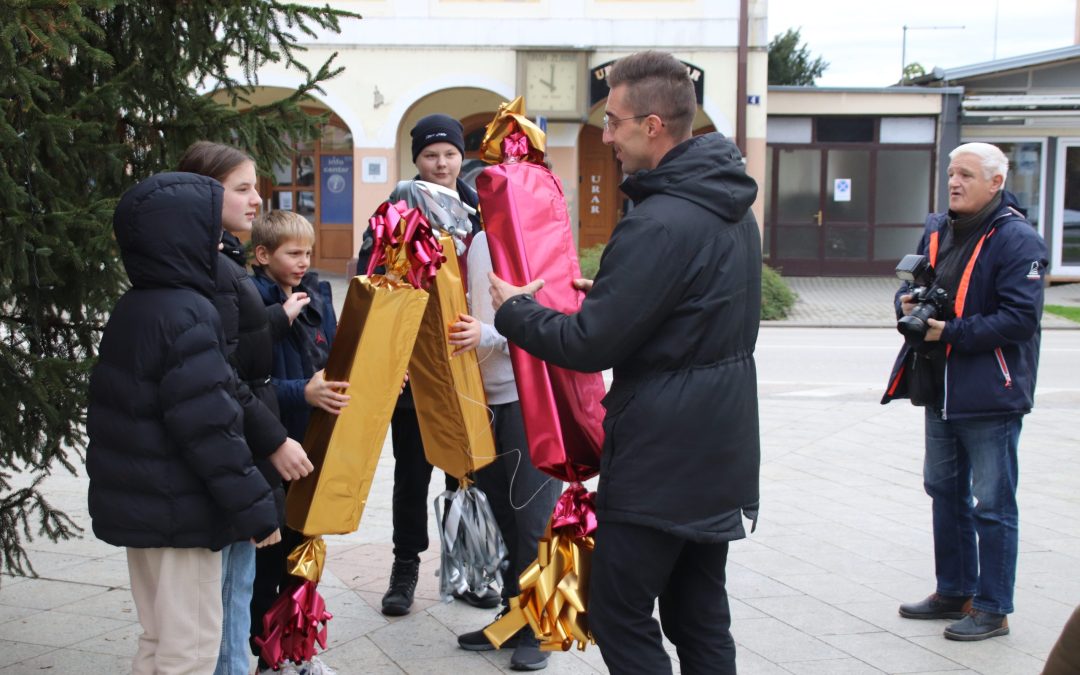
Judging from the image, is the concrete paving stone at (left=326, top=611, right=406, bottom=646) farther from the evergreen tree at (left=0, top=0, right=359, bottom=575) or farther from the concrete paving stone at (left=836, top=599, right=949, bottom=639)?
the concrete paving stone at (left=836, top=599, right=949, bottom=639)

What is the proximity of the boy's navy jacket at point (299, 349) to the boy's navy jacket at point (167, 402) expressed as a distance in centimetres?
86

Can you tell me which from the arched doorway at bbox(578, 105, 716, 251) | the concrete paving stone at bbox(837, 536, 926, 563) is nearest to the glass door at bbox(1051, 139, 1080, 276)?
the arched doorway at bbox(578, 105, 716, 251)

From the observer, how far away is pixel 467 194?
15.4 feet

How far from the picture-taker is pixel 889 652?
179 inches

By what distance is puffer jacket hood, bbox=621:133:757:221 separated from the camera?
3082mm

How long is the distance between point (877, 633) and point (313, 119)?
3.09 meters

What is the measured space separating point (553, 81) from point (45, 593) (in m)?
18.6

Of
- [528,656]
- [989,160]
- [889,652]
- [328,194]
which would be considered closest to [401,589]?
[528,656]

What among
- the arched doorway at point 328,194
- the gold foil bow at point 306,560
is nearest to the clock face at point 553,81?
the arched doorway at point 328,194

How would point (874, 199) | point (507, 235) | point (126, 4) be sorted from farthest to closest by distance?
point (874, 199) → point (126, 4) → point (507, 235)

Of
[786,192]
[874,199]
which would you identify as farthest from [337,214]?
[874,199]

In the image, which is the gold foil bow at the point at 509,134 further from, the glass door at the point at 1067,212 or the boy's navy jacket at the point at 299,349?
the glass door at the point at 1067,212

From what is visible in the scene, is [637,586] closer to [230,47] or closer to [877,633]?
[877,633]

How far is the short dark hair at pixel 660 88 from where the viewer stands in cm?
314
